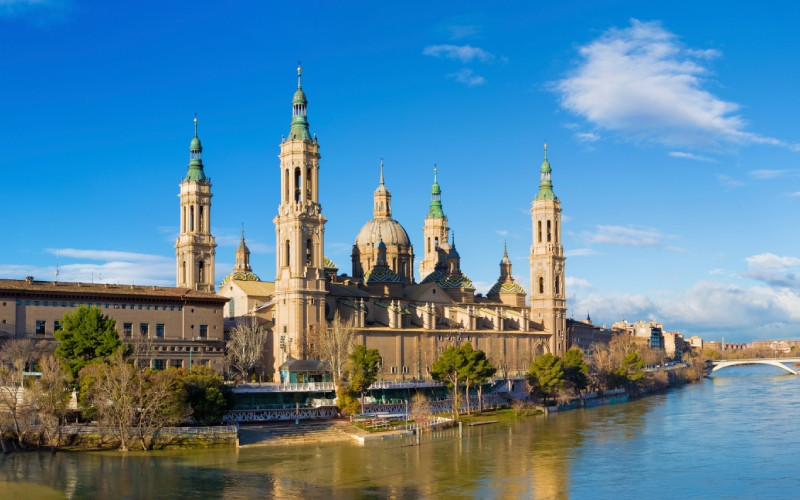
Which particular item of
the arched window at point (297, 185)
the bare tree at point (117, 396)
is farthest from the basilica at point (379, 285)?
the bare tree at point (117, 396)

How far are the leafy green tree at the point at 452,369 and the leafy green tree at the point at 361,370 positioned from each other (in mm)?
9320

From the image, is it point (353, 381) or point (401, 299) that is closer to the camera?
point (353, 381)

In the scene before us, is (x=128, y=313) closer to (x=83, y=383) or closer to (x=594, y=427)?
(x=83, y=383)

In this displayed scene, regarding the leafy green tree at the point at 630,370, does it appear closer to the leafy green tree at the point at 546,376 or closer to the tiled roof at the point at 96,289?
the leafy green tree at the point at 546,376

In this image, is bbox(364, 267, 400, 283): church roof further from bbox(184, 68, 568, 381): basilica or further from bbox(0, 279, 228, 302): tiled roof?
bbox(0, 279, 228, 302): tiled roof

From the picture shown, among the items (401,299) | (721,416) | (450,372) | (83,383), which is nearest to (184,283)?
(401,299)

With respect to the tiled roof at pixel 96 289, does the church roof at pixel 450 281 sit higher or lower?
higher

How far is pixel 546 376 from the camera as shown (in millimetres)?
111562

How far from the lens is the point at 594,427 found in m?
91.8

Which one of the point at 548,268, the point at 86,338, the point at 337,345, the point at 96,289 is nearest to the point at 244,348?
the point at 337,345

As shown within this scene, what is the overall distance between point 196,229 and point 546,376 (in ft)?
165

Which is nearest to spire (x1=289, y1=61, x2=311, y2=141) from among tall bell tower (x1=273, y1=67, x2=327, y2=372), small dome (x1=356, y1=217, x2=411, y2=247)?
tall bell tower (x1=273, y1=67, x2=327, y2=372)

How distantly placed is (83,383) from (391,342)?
52681 millimetres

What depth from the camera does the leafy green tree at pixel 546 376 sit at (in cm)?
11162
